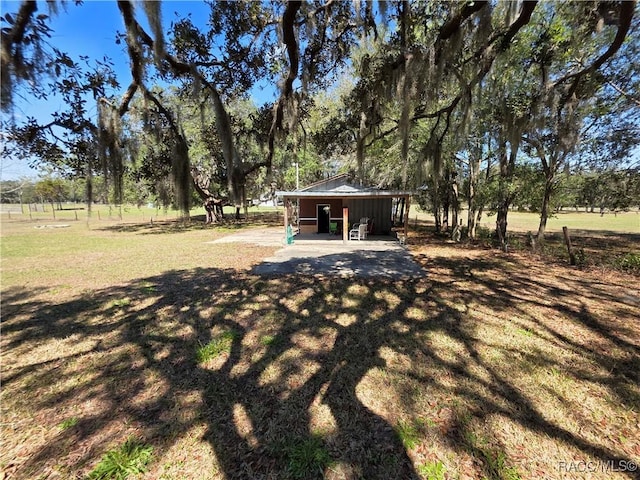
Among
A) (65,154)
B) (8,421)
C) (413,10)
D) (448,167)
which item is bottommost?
(8,421)

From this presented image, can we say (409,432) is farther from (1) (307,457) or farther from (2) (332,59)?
(2) (332,59)

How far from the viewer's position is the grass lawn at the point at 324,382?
76.9 inches

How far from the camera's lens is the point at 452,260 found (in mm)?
8320

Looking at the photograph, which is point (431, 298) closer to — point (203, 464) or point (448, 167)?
point (203, 464)

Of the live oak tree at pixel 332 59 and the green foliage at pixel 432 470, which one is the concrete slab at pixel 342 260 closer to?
the live oak tree at pixel 332 59

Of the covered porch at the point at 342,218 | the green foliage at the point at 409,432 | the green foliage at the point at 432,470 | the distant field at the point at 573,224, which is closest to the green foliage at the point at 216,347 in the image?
the green foliage at the point at 409,432

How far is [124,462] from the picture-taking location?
76.0 inches

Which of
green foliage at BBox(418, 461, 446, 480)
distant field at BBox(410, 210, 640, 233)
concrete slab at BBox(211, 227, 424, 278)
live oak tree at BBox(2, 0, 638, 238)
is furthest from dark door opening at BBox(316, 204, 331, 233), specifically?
green foliage at BBox(418, 461, 446, 480)

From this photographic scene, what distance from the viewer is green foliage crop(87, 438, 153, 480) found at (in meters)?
1.85

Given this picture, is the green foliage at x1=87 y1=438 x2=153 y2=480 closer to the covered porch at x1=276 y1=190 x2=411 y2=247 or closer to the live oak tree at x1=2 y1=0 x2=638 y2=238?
the live oak tree at x1=2 y1=0 x2=638 y2=238

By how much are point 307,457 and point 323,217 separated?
45.1ft

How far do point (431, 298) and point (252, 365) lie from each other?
138 inches

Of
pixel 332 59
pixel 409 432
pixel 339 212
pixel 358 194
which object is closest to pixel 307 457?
pixel 409 432

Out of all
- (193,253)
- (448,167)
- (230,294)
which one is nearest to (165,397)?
(230,294)
